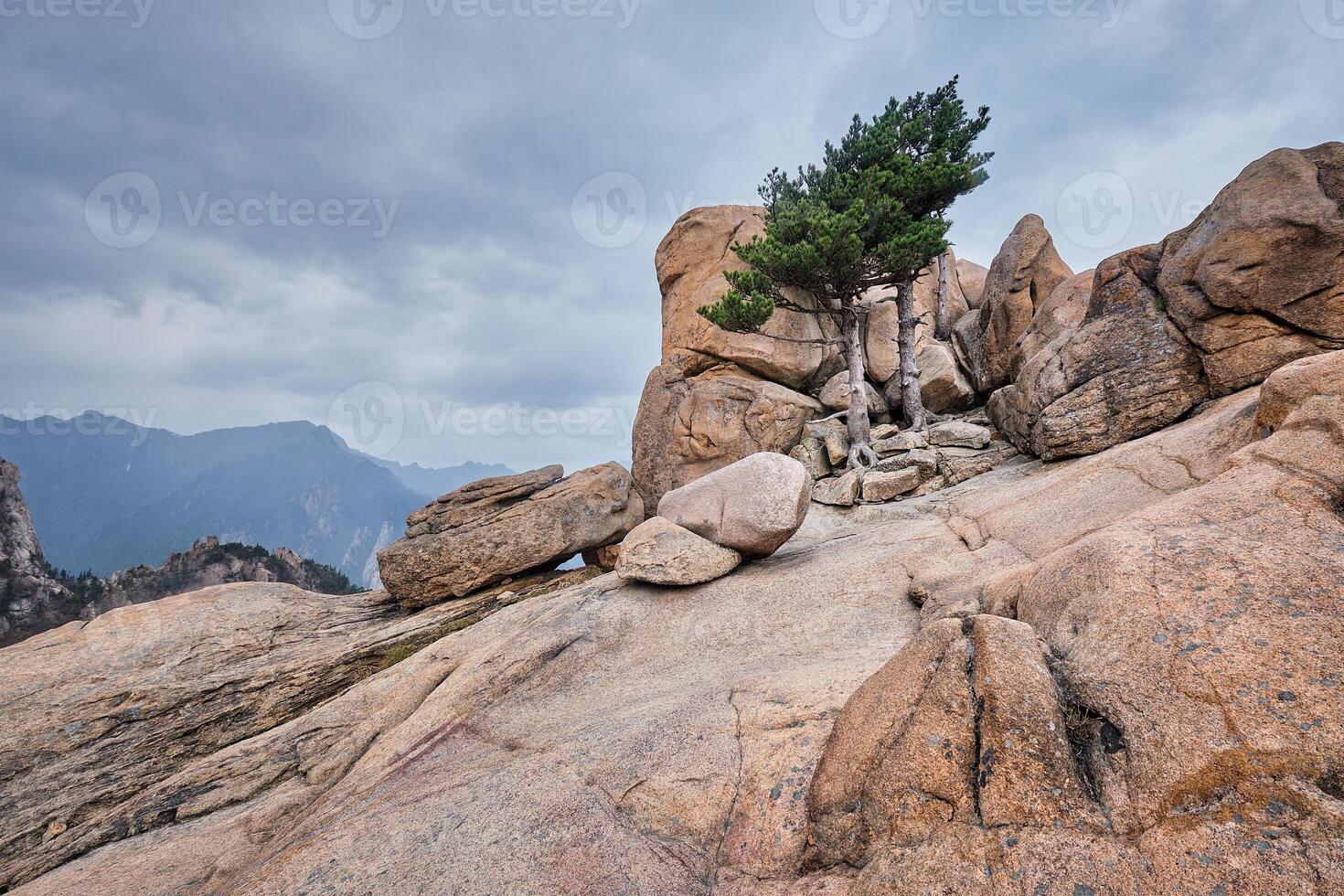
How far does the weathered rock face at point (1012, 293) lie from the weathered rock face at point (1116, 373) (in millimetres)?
6452

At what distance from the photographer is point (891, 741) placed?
426 centimetres

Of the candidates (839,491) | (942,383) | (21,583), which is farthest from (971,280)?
(21,583)

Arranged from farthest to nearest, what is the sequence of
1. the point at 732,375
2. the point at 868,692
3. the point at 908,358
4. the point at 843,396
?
the point at 732,375
the point at 843,396
the point at 908,358
the point at 868,692

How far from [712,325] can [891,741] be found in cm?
2111

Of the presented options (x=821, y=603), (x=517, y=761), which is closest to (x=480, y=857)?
(x=517, y=761)

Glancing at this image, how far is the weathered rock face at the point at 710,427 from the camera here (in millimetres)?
21688

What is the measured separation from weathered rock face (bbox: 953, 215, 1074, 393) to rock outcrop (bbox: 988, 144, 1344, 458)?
6832mm

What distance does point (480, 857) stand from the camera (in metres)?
4.73

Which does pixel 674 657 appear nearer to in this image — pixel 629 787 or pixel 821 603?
pixel 821 603

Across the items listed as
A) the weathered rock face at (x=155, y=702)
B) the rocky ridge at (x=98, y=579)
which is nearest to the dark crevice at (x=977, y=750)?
the weathered rock face at (x=155, y=702)

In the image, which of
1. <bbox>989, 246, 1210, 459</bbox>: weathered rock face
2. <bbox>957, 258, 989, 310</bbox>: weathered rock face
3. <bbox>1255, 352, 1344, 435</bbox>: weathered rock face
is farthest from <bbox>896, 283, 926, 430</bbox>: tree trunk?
<bbox>1255, 352, 1344, 435</bbox>: weathered rock face

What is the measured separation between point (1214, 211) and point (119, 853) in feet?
80.8

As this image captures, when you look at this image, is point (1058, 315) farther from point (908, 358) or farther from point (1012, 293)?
point (908, 358)

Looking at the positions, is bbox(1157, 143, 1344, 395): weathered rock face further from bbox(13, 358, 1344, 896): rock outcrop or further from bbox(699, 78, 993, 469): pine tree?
bbox(699, 78, 993, 469): pine tree
